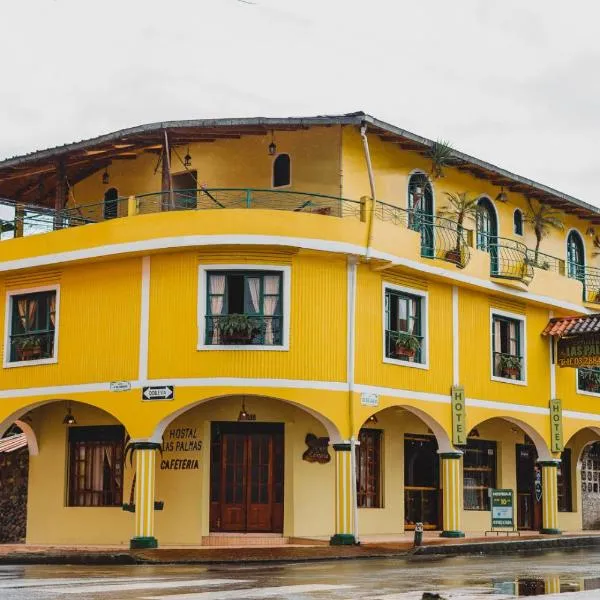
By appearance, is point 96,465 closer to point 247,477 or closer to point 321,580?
point 247,477

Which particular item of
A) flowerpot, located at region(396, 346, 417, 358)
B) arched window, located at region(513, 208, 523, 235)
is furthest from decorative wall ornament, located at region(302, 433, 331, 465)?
arched window, located at region(513, 208, 523, 235)

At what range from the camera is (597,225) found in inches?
1454

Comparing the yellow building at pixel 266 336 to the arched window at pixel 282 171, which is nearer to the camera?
the yellow building at pixel 266 336

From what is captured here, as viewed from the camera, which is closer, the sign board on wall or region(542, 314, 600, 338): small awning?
region(542, 314, 600, 338): small awning

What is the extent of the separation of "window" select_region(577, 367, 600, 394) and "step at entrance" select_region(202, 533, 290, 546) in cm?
1117

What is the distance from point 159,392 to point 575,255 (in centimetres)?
1671

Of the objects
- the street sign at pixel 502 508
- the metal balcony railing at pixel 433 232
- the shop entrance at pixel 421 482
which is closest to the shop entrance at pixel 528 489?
the shop entrance at pixel 421 482

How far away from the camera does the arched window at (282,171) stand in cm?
2756

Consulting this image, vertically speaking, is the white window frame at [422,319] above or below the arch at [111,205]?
below

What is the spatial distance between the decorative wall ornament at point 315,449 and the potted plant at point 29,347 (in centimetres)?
639

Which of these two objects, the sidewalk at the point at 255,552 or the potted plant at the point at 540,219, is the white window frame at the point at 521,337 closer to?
the potted plant at the point at 540,219

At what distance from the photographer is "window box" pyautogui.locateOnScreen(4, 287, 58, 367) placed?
2659 centimetres

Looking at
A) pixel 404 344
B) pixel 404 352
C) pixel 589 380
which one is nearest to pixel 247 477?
pixel 404 352

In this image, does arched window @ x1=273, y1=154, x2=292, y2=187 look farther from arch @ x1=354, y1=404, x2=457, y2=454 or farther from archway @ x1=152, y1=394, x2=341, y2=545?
arch @ x1=354, y1=404, x2=457, y2=454
